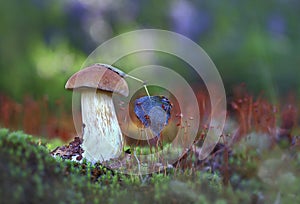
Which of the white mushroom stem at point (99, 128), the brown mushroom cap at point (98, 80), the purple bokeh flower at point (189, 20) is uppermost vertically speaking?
the purple bokeh flower at point (189, 20)

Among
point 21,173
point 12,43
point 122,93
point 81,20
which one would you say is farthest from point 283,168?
point 81,20

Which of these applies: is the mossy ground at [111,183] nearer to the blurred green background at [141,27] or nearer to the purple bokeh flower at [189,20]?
the blurred green background at [141,27]

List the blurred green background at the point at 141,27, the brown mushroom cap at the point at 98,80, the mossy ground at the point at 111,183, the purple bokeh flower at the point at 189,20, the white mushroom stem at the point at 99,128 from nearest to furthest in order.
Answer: the mossy ground at the point at 111,183
the brown mushroom cap at the point at 98,80
the white mushroom stem at the point at 99,128
the blurred green background at the point at 141,27
the purple bokeh flower at the point at 189,20

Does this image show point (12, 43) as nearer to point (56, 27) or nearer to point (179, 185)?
point (56, 27)

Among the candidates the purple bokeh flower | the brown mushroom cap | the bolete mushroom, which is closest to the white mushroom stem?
the bolete mushroom

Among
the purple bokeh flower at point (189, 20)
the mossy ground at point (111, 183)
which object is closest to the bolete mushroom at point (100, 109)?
the mossy ground at point (111, 183)

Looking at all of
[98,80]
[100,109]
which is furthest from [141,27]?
[98,80]

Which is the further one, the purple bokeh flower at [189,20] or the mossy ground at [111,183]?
the purple bokeh flower at [189,20]
